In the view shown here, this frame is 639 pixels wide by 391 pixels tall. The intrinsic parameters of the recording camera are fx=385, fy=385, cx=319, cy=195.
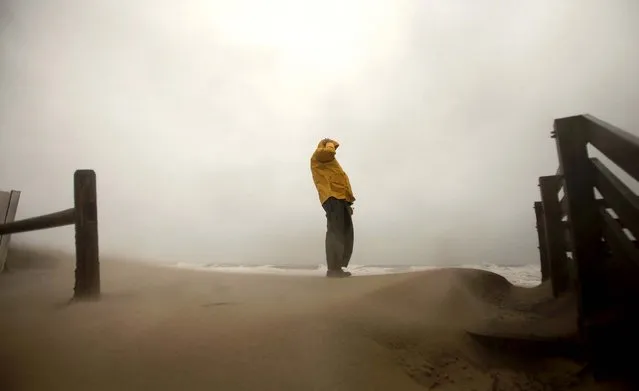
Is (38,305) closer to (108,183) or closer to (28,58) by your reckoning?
(108,183)

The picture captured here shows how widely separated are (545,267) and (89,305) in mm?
2558

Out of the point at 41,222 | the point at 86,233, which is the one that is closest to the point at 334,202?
the point at 86,233

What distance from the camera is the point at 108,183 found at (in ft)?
7.13

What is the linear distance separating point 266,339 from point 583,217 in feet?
3.70

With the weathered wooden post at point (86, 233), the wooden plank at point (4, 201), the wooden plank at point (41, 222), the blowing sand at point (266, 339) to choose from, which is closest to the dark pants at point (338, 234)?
the blowing sand at point (266, 339)

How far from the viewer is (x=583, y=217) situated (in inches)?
49.3

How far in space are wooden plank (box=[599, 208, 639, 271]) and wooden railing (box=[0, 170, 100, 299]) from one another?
202 centimetres

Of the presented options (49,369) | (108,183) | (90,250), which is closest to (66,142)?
(108,183)

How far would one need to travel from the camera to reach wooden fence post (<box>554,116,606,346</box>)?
1.24m

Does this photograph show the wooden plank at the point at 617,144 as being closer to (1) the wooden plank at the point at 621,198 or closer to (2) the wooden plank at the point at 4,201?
(1) the wooden plank at the point at 621,198

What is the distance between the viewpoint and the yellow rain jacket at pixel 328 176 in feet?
9.88

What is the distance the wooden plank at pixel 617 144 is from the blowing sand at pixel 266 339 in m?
0.65

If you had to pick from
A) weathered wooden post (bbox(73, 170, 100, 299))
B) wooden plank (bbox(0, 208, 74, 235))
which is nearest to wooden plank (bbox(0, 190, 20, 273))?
wooden plank (bbox(0, 208, 74, 235))

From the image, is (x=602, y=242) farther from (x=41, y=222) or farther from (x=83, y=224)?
(x=41, y=222)
